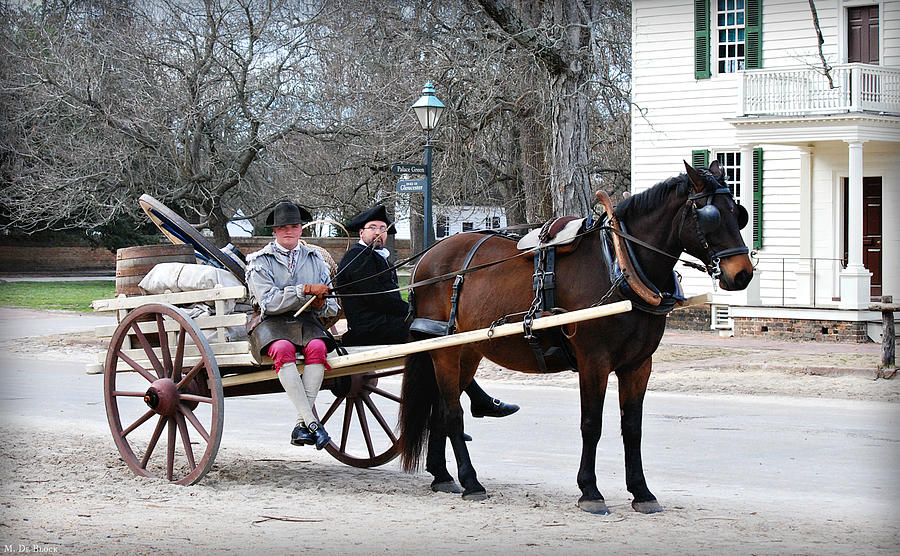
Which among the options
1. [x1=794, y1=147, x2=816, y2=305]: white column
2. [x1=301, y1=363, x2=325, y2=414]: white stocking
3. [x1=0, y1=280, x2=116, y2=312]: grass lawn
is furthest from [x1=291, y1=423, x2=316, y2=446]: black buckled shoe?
[x1=0, y1=280, x2=116, y2=312]: grass lawn

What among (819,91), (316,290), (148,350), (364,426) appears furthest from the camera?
(819,91)

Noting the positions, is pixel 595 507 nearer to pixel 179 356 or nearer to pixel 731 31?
pixel 179 356

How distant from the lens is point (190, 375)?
23.9 feet

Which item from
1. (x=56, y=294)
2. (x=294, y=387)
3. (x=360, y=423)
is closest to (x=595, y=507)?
(x=294, y=387)

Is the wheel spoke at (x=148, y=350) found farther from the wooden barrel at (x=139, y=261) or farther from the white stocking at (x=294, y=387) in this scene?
the white stocking at (x=294, y=387)

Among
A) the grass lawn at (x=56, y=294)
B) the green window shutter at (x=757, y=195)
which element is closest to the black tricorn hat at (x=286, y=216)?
the green window shutter at (x=757, y=195)

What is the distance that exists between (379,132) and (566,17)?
6273 mm

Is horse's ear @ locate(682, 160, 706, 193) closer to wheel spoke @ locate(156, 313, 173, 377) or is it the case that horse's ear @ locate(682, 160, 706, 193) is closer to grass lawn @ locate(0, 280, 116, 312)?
wheel spoke @ locate(156, 313, 173, 377)

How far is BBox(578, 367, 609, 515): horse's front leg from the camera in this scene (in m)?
6.39

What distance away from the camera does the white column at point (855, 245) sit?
58.9ft

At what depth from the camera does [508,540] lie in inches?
220

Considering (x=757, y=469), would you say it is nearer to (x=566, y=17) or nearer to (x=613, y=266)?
(x=613, y=266)

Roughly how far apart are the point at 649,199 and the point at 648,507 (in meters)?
1.92

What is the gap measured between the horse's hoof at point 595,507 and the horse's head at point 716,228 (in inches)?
59.5
